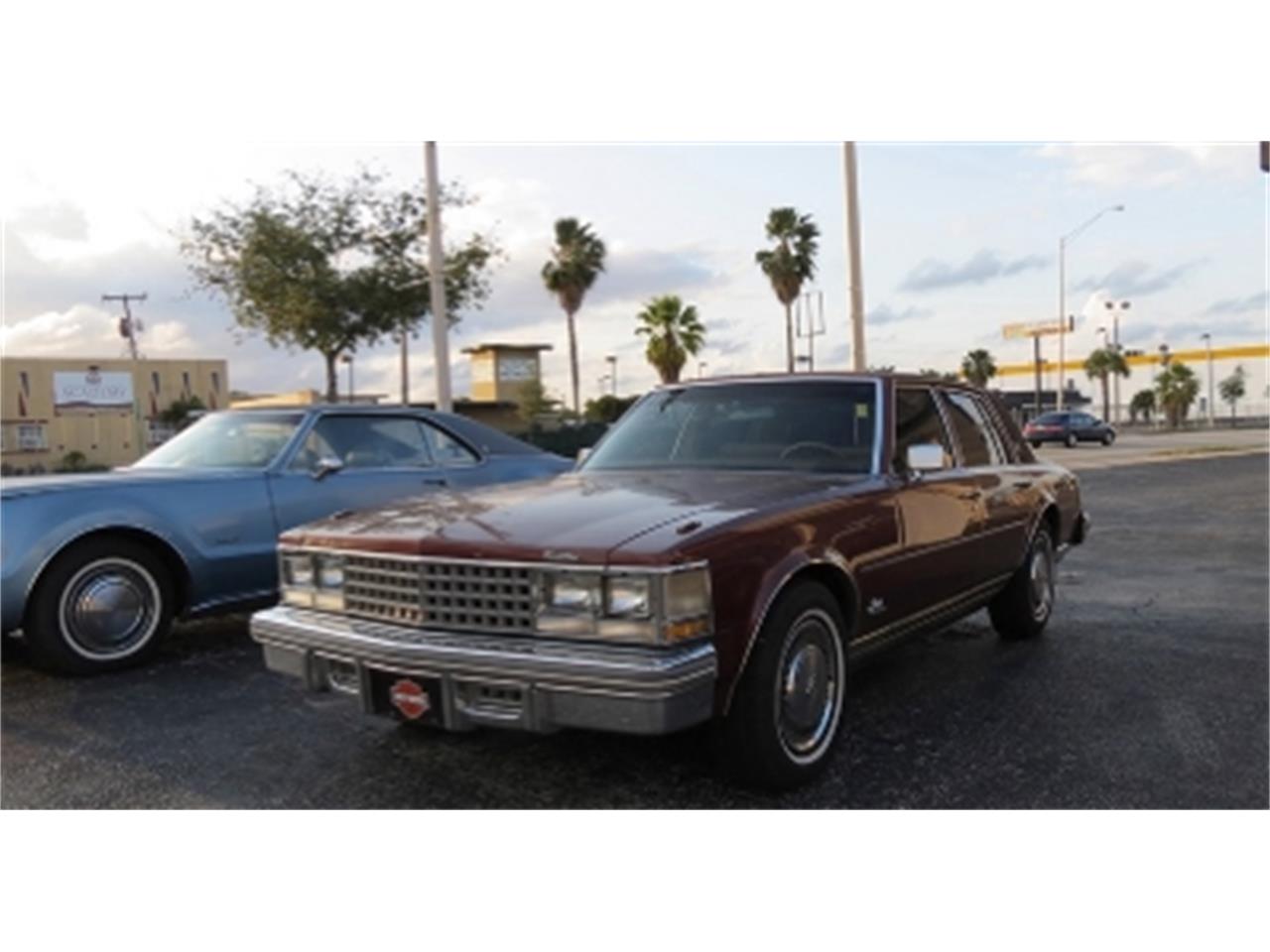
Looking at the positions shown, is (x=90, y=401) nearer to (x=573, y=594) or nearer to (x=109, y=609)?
(x=109, y=609)

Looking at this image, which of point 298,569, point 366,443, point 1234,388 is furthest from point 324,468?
point 1234,388

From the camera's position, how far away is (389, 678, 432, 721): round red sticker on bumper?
→ 344cm

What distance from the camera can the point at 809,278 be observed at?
40.5m

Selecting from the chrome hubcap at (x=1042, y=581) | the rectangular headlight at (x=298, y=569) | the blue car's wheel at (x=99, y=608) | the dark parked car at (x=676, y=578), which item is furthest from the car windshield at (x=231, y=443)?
the chrome hubcap at (x=1042, y=581)

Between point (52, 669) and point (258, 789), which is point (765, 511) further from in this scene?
point (52, 669)

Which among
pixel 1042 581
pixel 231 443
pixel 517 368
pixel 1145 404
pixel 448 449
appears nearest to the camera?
pixel 1042 581

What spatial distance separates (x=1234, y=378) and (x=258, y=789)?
289 feet

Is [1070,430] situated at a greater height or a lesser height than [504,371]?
lesser

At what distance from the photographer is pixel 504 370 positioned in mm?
47875

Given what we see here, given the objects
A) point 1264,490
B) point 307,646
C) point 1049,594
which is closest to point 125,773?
point 307,646

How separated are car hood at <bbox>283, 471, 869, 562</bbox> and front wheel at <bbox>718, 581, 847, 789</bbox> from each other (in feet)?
1.29

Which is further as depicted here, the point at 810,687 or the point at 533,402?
the point at 533,402

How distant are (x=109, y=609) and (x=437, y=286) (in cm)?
954

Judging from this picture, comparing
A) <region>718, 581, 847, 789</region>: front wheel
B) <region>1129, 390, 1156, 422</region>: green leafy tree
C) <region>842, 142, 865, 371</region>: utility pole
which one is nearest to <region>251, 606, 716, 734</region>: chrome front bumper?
<region>718, 581, 847, 789</region>: front wheel
